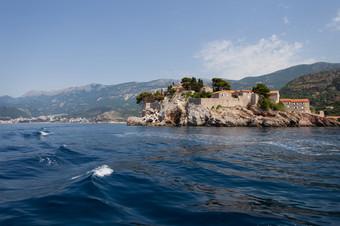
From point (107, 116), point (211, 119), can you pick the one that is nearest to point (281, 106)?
point (211, 119)

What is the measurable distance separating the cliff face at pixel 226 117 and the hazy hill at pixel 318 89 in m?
35.9

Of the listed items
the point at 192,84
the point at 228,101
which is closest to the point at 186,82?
the point at 192,84

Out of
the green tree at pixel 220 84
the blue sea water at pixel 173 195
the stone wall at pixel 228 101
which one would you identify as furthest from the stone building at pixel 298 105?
the blue sea water at pixel 173 195

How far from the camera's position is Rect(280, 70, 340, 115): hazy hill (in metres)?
87.0

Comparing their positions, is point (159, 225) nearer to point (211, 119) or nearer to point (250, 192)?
point (250, 192)

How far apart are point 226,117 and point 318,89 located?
277ft

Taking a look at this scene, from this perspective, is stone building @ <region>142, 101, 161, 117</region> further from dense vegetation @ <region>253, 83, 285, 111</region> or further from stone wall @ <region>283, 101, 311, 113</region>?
stone wall @ <region>283, 101, 311, 113</region>

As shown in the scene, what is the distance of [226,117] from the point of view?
49.9 m

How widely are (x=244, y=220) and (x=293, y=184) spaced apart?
370cm

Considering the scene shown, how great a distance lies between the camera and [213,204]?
4867 millimetres

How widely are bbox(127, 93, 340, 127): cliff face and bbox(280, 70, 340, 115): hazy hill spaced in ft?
118

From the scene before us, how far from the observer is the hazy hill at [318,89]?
3426 inches

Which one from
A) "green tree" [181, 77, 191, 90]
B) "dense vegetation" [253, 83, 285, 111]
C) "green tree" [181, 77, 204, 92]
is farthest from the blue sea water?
"green tree" [181, 77, 191, 90]

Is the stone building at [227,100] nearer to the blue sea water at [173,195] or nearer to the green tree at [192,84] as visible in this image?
the green tree at [192,84]
